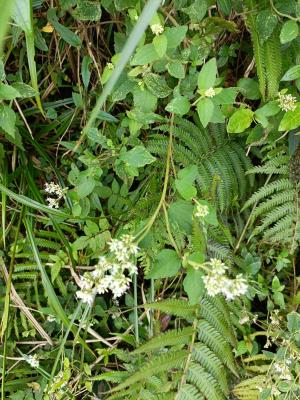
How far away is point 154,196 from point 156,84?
15.9 inches

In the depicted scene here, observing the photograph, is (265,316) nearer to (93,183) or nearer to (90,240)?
(90,240)

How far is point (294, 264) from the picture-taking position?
6.53ft

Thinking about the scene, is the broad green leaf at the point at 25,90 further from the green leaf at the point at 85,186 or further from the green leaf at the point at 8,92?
the green leaf at the point at 85,186

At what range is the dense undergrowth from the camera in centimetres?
143

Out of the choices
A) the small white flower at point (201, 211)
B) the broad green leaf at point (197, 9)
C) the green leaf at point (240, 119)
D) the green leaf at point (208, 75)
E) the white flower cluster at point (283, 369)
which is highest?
the broad green leaf at point (197, 9)

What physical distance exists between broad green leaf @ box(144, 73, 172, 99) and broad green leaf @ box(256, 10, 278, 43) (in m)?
0.29

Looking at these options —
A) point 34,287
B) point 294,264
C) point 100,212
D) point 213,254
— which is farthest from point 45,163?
point 294,264

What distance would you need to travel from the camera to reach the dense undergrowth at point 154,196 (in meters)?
1.43

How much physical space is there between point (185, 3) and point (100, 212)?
2.68 feet

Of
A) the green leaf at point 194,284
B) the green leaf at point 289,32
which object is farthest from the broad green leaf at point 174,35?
the green leaf at point 194,284

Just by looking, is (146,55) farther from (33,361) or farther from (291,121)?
(33,361)

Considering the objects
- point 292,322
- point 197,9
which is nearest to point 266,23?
point 197,9

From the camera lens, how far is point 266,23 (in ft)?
4.39

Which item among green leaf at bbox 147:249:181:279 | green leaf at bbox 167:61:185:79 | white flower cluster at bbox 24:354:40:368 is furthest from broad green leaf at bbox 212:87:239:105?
white flower cluster at bbox 24:354:40:368
